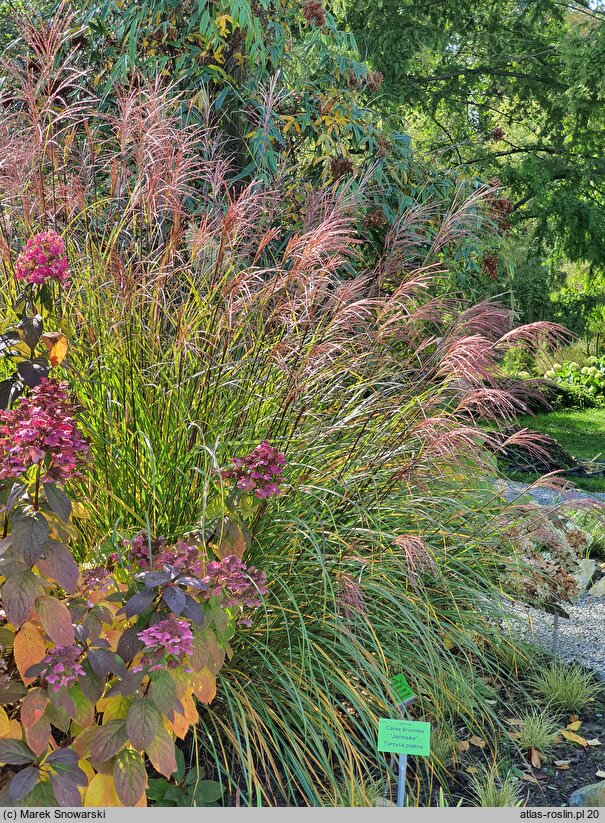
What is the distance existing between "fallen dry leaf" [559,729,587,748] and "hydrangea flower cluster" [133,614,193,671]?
1.54 m

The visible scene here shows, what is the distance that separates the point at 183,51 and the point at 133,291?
112 inches

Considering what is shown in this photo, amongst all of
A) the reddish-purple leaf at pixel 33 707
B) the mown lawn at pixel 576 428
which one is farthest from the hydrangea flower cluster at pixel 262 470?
the mown lawn at pixel 576 428

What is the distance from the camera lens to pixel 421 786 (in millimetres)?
2393

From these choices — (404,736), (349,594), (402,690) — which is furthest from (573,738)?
(349,594)

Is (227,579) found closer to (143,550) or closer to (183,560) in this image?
(183,560)

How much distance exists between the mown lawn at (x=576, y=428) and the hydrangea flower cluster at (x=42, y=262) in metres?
6.07

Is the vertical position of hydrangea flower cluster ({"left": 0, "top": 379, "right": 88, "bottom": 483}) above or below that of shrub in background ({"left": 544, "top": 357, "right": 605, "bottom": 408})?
above

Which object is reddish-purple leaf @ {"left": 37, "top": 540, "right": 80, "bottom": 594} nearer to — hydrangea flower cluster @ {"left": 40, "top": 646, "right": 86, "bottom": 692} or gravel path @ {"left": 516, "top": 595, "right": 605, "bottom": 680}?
hydrangea flower cluster @ {"left": 40, "top": 646, "right": 86, "bottom": 692}

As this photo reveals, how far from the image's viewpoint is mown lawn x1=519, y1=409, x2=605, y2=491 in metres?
8.11

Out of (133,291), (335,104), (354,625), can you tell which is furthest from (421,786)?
(335,104)

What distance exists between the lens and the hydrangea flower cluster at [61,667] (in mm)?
1677

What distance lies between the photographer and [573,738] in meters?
2.64

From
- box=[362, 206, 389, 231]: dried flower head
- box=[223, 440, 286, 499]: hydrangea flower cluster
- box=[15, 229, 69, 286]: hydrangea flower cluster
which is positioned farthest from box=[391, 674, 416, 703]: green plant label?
box=[362, 206, 389, 231]: dried flower head

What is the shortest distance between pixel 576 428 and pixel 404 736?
764cm
